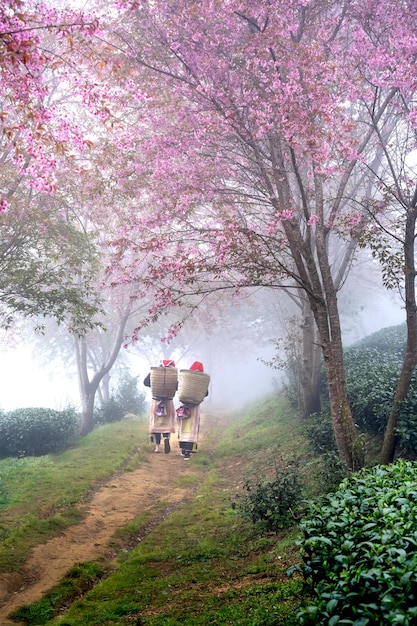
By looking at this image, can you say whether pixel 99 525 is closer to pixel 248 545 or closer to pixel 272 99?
pixel 248 545

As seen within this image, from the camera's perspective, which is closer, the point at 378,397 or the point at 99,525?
the point at 99,525

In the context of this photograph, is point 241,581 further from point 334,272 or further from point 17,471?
point 334,272

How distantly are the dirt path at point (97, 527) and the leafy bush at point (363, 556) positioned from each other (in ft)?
10.8

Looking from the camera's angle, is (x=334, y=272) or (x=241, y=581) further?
(x=334, y=272)

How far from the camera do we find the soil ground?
18.3 ft

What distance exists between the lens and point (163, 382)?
13.5 meters

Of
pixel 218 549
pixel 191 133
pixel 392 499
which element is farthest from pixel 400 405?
pixel 191 133

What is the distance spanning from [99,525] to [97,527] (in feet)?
0.34

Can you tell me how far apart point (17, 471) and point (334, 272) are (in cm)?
1538

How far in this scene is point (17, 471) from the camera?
418 inches

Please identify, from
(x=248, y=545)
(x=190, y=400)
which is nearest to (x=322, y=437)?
(x=190, y=400)

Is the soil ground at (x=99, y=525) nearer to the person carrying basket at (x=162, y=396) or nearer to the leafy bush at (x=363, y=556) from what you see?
the person carrying basket at (x=162, y=396)

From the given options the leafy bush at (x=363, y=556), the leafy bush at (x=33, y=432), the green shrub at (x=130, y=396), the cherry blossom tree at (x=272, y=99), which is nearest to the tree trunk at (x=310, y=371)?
the cherry blossom tree at (x=272, y=99)

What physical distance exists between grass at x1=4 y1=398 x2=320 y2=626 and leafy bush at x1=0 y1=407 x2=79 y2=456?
494cm
